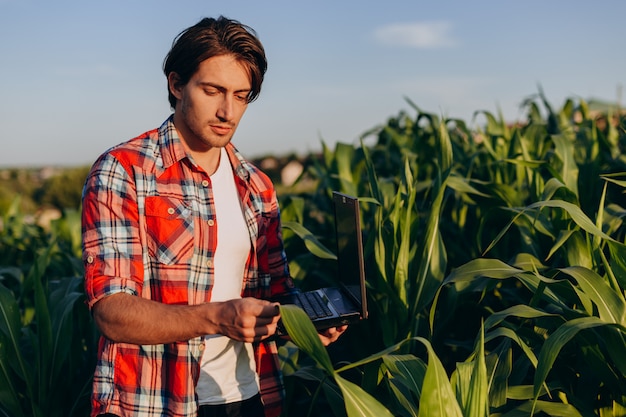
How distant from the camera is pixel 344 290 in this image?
1.47m

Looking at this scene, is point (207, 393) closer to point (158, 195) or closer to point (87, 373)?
point (158, 195)

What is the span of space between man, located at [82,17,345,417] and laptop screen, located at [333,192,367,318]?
0.12 m

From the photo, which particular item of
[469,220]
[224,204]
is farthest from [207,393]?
[469,220]

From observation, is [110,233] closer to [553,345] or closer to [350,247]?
[350,247]

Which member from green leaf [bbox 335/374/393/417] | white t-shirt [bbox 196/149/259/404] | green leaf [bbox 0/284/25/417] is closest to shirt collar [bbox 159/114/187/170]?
white t-shirt [bbox 196/149/259/404]

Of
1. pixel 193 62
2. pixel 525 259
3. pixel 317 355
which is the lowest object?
pixel 317 355

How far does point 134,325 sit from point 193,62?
0.58 m

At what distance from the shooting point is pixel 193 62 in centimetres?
140

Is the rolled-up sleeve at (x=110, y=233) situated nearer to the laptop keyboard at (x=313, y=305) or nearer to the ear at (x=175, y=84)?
the ear at (x=175, y=84)

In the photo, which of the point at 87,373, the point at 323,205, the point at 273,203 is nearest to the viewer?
the point at 273,203

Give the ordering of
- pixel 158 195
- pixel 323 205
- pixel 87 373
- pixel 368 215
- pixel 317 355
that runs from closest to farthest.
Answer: pixel 317 355
pixel 158 195
pixel 87 373
pixel 368 215
pixel 323 205

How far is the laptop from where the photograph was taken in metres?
1.27

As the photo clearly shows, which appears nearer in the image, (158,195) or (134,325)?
(134,325)

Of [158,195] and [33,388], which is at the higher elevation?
[158,195]
